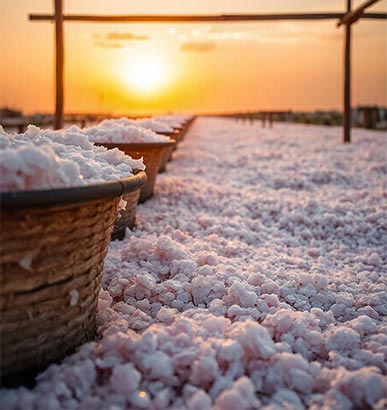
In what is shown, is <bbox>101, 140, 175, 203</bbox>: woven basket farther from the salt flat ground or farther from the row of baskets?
the row of baskets

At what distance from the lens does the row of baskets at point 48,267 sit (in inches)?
45.6

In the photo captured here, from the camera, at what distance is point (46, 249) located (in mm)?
1249

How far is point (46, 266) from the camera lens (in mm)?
1270

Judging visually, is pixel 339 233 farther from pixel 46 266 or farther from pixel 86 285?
pixel 46 266

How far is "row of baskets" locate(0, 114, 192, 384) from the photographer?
3.80 ft

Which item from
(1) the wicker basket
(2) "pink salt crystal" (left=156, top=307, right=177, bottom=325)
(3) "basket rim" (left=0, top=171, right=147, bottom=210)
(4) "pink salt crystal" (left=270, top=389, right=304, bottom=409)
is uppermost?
(3) "basket rim" (left=0, top=171, right=147, bottom=210)

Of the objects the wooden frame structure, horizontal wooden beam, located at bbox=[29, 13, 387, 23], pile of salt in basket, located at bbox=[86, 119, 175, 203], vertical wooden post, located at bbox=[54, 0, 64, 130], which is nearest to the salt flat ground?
pile of salt in basket, located at bbox=[86, 119, 175, 203]

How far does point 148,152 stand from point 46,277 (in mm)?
2436

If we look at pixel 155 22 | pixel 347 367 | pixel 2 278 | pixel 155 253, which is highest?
pixel 155 22

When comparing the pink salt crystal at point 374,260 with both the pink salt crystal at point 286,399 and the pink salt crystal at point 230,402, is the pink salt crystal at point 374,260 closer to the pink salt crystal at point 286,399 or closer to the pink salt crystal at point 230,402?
the pink salt crystal at point 286,399

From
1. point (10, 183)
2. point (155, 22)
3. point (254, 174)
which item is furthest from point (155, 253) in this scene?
point (155, 22)

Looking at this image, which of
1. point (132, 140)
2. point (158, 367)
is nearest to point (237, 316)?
point (158, 367)

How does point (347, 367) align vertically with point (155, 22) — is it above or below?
below

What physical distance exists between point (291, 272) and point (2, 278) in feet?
5.14
